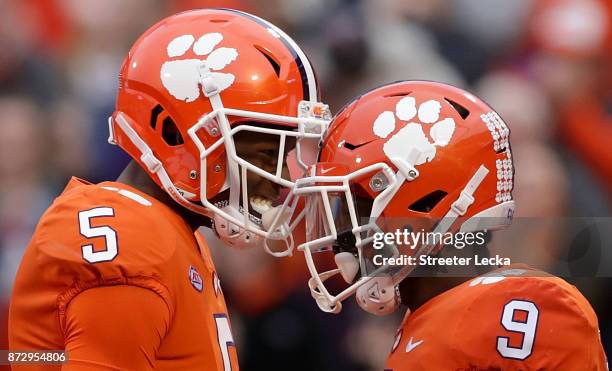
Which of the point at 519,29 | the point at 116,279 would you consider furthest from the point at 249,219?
the point at 519,29

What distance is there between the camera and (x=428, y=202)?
2.38 metres

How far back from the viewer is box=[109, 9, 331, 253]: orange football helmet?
8.48 ft

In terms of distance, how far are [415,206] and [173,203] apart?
0.65m

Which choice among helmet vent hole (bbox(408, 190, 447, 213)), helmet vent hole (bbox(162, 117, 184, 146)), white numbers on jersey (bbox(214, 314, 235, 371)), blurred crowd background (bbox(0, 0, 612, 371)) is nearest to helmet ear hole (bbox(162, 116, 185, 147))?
helmet vent hole (bbox(162, 117, 184, 146))

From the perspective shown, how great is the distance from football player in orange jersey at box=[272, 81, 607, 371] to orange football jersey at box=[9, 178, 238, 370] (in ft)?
1.04

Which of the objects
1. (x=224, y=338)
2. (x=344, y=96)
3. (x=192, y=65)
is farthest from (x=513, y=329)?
(x=344, y=96)

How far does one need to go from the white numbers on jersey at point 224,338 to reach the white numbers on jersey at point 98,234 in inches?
15.5

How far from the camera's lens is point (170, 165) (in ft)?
8.52

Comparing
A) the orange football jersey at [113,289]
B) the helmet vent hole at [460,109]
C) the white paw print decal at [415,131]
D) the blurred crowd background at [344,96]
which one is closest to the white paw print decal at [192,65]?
the orange football jersey at [113,289]

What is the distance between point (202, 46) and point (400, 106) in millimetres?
561

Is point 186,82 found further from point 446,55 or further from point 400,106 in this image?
point 446,55

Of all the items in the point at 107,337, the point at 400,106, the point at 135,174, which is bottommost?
the point at 107,337

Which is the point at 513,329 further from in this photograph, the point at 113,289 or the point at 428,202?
the point at 113,289

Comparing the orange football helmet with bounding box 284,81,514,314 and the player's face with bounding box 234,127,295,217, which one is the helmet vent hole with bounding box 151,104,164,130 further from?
the orange football helmet with bounding box 284,81,514,314
